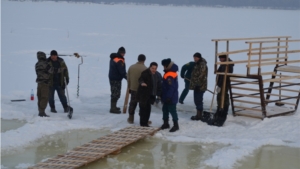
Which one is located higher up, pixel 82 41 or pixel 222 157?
pixel 82 41

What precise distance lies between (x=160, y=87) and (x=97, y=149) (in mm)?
2110

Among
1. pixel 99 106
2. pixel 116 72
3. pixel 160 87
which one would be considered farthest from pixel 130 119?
pixel 99 106

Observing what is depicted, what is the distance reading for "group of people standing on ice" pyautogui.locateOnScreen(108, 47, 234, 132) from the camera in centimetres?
916

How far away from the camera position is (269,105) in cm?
1221

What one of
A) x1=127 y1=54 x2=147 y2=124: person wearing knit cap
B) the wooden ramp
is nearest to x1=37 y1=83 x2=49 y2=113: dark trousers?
x1=127 y1=54 x2=147 y2=124: person wearing knit cap

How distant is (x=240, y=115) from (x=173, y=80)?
2.49 m

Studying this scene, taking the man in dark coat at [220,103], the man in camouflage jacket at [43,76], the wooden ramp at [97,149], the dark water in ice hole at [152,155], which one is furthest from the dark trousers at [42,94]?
the man in dark coat at [220,103]

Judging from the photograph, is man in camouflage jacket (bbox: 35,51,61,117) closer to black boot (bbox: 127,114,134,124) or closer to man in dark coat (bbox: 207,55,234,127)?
black boot (bbox: 127,114,134,124)

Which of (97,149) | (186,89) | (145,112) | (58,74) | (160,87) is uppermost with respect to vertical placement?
(58,74)

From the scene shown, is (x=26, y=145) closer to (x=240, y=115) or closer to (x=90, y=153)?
(x=90, y=153)

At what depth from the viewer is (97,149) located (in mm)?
7805

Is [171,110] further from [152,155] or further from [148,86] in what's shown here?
[152,155]

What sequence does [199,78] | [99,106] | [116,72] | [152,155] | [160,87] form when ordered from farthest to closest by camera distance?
[99,106] < [116,72] < [199,78] < [160,87] < [152,155]

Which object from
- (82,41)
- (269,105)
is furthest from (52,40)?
(269,105)
